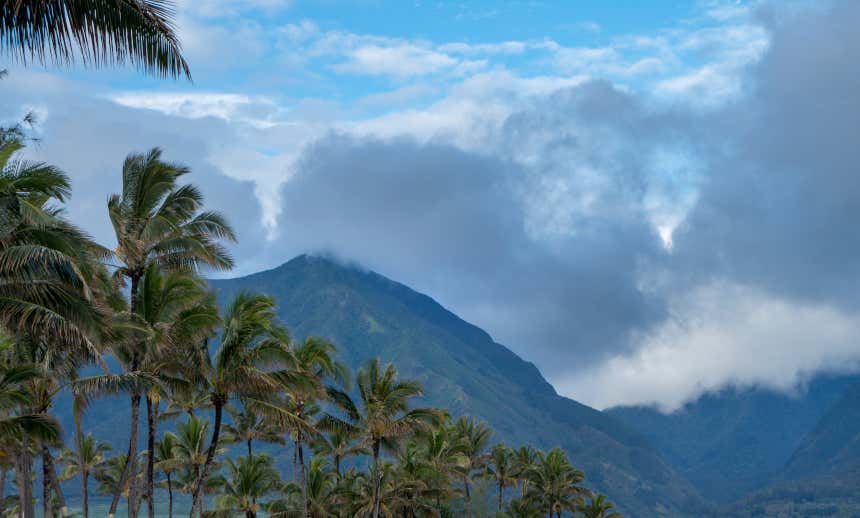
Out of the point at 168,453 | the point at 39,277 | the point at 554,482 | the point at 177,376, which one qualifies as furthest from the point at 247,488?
the point at 39,277

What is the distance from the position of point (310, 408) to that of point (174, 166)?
111ft

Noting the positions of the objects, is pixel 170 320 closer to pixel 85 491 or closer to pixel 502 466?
pixel 85 491

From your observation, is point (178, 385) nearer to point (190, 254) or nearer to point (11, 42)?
point (190, 254)

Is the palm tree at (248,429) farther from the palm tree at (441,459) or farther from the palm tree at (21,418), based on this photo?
the palm tree at (21,418)

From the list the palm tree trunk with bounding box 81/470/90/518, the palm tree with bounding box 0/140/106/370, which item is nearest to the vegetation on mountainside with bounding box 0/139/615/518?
the palm tree with bounding box 0/140/106/370

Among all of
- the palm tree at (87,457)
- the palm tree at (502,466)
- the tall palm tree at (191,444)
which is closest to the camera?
the tall palm tree at (191,444)

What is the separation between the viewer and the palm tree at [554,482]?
98250 mm

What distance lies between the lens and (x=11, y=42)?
45.5 feet

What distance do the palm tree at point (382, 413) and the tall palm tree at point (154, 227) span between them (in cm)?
2302

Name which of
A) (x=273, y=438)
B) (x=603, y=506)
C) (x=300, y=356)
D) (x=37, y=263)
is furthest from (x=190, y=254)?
(x=603, y=506)

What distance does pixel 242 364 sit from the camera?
4409 centimetres

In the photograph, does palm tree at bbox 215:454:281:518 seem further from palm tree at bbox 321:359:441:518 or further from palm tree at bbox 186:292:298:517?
palm tree at bbox 186:292:298:517

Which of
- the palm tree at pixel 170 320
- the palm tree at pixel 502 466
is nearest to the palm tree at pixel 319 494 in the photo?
the palm tree at pixel 170 320

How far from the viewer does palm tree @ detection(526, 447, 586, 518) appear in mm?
98250
